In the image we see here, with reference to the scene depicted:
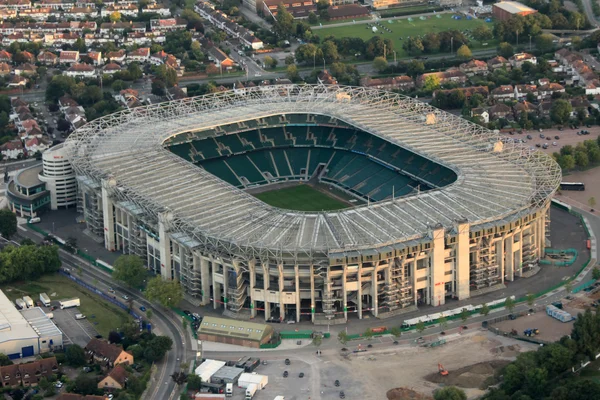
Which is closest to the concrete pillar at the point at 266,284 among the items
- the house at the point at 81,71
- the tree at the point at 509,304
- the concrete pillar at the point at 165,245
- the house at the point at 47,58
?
the concrete pillar at the point at 165,245

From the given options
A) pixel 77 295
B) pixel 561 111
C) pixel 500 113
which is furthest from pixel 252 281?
pixel 561 111

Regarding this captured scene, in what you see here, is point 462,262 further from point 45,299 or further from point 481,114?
point 481,114

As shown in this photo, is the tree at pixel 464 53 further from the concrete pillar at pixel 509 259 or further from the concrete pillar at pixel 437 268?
the concrete pillar at pixel 437 268

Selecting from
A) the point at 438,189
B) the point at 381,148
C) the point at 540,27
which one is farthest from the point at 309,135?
the point at 540,27

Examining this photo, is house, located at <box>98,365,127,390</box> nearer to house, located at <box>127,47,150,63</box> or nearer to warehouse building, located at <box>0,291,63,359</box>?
warehouse building, located at <box>0,291,63,359</box>

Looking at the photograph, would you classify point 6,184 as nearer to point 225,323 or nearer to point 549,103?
point 225,323

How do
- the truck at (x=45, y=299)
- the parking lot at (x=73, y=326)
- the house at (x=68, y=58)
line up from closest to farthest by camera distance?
the parking lot at (x=73, y=326)
the truck at (x=45, y=299)
the house at (x=68, y=58)

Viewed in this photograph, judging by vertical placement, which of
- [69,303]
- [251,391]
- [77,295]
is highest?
[251,391]

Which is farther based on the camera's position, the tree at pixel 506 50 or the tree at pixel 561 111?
the tree at pixel 506 50
